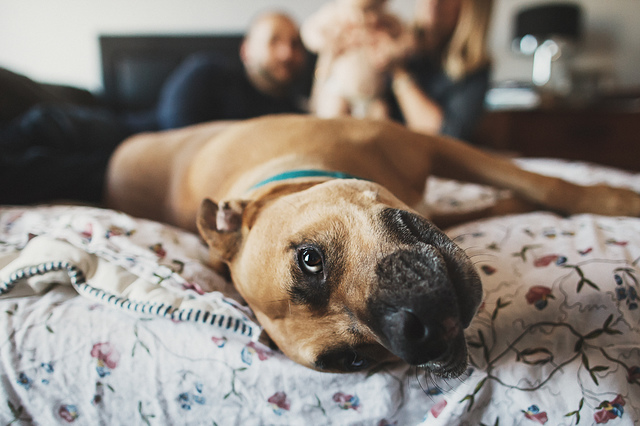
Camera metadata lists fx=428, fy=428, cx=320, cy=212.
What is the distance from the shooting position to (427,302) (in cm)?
74

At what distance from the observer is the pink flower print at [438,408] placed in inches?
35.9

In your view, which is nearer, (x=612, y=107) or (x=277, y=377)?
(x=277, y=377)

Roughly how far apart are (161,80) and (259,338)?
408 cm

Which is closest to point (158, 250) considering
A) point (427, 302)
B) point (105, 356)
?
point (105, 356)

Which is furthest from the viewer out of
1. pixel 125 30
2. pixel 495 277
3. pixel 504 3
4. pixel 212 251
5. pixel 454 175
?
pixel 504 3

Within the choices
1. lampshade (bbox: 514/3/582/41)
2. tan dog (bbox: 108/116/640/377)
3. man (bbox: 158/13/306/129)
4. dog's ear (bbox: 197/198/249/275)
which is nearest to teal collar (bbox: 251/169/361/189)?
tan dog (bbox: 108/116/640/377)

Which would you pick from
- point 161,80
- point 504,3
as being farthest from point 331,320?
point 504,3

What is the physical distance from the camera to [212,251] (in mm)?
1207

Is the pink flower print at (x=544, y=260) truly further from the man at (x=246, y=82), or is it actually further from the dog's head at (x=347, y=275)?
the man at (x=246, y=82)

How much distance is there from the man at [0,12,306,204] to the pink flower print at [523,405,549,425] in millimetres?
2101

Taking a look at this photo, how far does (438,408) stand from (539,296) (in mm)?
342

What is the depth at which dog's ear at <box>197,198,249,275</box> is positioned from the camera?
113 cm

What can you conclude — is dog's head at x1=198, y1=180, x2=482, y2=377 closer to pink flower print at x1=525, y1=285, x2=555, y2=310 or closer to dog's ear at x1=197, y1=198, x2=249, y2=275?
dog's ear at x1=197, y1=198, x2=249, y2=275

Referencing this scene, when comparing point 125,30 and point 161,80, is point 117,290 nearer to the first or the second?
point 161,80
